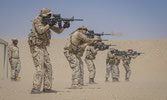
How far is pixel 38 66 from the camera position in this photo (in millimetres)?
Result: 7938

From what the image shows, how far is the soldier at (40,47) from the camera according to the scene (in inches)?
309

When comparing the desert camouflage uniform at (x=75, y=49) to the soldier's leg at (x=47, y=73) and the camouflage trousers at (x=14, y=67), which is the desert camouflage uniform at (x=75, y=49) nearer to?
the soldier's leg at (x=47, y=73)

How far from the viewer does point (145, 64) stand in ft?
140

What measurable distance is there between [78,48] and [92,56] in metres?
5.16

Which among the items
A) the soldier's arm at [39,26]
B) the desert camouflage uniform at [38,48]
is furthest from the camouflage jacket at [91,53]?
the soldier's arm at [39,26]

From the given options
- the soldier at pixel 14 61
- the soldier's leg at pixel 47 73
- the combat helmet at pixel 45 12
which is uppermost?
the combat helmet at pixel 45 12

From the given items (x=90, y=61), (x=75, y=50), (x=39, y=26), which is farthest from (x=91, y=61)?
(x=39, y=26)

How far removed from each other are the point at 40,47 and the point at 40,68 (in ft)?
1.91

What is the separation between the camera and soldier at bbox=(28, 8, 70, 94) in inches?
309

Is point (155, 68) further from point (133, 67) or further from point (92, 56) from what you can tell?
point (92, 56)

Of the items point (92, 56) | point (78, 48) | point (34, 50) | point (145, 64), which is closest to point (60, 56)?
point (145, 64)

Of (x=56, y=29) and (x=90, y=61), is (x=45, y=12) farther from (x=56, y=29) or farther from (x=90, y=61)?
(x=90, y=61)

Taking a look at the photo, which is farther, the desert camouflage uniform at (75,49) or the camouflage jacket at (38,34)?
the desert camouflage uniform at (75,49)

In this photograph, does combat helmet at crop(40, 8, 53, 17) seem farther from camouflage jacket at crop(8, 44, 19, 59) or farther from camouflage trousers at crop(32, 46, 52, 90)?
camouflage jacket at crop(8, 44, 19, 59)
